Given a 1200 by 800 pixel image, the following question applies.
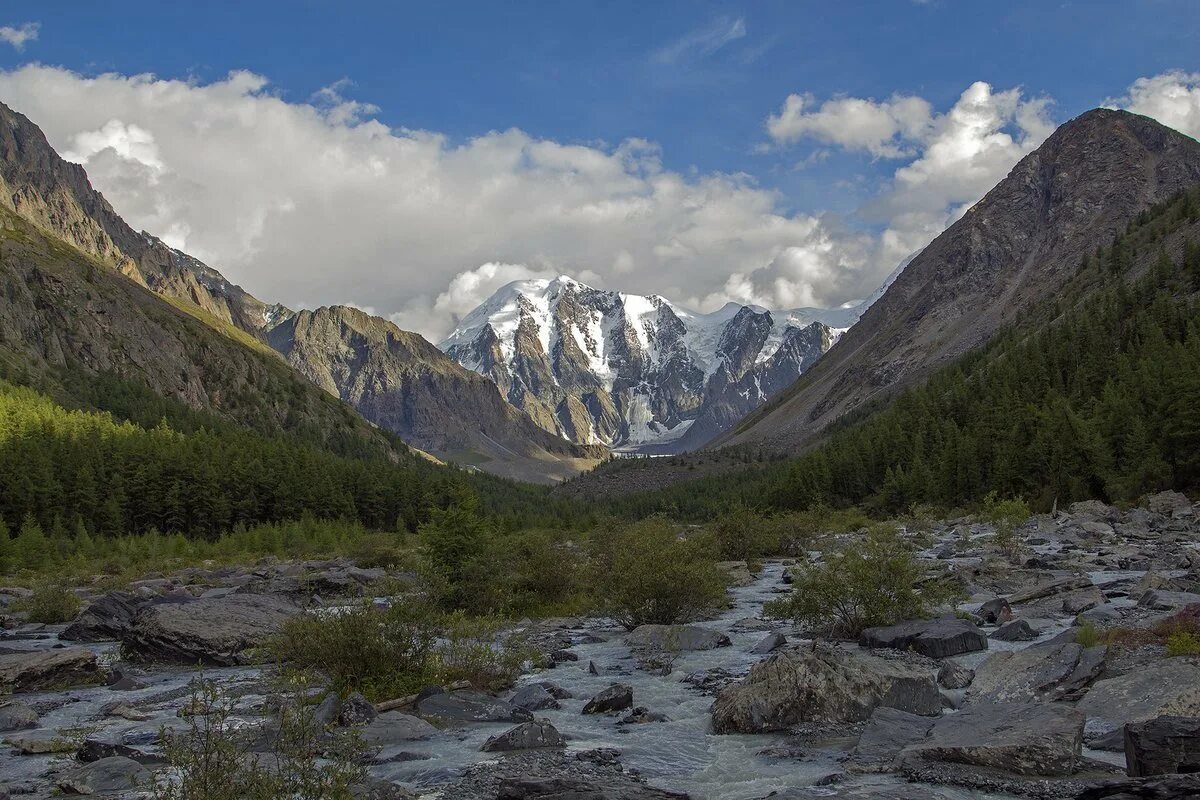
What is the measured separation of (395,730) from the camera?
15.1m

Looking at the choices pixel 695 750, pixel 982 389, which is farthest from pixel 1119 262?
pixel 695 750

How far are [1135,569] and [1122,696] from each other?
21470 mm

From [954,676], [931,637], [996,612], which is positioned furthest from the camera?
[996,612]

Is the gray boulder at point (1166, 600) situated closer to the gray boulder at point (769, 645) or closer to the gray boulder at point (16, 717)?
the gray boulder at point (769, 645)

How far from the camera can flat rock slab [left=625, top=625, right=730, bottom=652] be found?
2317 cm

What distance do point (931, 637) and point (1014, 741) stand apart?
8509mm

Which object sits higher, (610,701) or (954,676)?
(954,676)

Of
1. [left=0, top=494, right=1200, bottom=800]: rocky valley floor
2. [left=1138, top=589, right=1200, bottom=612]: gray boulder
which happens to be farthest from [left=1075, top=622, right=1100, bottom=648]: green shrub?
[left=1138, top=589, right=1200, bottom=612]: gray boulder

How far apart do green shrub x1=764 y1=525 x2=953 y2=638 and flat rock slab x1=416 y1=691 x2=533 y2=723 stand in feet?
31.1

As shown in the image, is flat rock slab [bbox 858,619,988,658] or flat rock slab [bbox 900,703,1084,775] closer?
flat rock slab [bbox 900,703,1084,775]

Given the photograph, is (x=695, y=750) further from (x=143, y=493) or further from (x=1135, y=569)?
(x=143, y=493)

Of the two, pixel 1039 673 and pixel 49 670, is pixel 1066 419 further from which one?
pixel 49 670

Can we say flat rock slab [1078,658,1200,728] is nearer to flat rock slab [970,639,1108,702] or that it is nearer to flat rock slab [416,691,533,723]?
flat rock slab [970,639,1108,702]

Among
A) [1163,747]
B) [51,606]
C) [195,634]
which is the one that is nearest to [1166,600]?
[1163,747]
